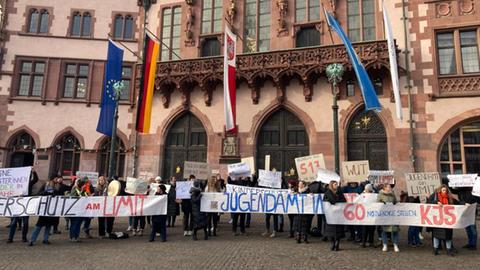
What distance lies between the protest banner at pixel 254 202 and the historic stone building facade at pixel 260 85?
8.30 metres

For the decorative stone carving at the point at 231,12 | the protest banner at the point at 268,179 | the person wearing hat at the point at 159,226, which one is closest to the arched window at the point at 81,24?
the decorative stone carving at the point at 231,12

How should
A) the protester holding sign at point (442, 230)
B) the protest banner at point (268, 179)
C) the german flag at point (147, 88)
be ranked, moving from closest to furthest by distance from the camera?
the protester holding sign at point (442, 230) → the protest banner at point (268, 179) → the german flag at point (147, 88)

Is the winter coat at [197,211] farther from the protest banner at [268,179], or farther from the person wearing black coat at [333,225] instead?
the person wearing black coat at [333,225]

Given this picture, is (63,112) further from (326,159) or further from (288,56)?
(326,159)

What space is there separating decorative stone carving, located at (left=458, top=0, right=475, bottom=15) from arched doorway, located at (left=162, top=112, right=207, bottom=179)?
16.0 metres

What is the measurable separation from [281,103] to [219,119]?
4.06m

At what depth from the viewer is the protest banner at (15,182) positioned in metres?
11.1

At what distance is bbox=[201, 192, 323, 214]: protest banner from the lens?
429 inches

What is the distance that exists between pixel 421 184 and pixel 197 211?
8062 mm

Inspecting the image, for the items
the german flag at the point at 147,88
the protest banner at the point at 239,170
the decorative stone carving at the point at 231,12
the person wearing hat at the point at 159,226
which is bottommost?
the person wearing hat at the point at 159,226

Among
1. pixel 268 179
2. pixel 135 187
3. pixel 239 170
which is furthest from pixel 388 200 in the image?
pixel 135 187

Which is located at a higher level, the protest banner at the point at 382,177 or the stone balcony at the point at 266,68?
the stone balcony at the point at 266,68

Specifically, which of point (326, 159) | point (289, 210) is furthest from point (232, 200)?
point (326, 159)

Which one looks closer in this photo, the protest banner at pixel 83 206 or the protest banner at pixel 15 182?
the protest banner at pixel 83 206
